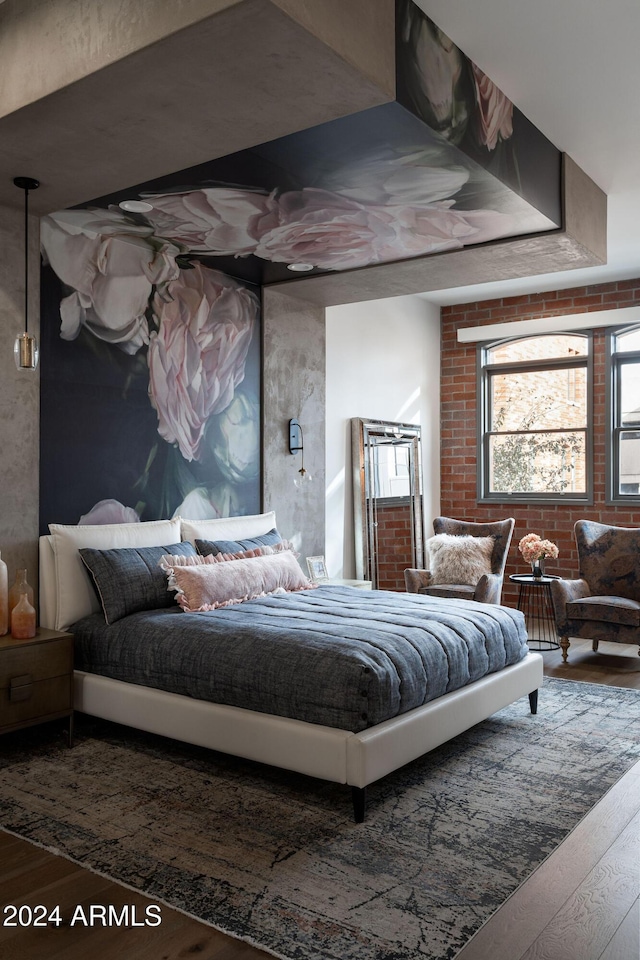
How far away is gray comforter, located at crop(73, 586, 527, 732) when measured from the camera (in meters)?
3.11

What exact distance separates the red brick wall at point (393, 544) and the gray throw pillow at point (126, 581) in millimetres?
3002

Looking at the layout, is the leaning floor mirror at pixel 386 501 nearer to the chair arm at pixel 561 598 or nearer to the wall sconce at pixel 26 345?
the chair arm at pixel 561 598

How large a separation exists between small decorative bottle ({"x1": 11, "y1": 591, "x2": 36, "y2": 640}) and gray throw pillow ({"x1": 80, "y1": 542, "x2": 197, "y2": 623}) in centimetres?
39

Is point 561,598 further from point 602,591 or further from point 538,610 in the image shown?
point 538,610

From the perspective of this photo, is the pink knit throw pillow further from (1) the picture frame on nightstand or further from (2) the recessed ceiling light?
(2) the recessed ceiling light

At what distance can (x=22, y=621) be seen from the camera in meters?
3.67

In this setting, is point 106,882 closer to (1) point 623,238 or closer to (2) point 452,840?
(2) point 452,840

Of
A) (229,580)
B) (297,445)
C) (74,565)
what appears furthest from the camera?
(297,445)

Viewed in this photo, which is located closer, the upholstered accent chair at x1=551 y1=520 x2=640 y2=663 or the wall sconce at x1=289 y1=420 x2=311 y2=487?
the upholstered accent chair at x1=551 y1=520 x2=640 y2=663

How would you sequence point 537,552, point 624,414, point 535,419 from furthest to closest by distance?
point 535,419 → point 624,414 → point 537,552

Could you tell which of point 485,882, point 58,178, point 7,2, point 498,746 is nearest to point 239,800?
point 485,882

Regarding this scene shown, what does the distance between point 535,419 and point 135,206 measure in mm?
4767

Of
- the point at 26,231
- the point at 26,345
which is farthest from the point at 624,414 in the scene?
the point at 26,345

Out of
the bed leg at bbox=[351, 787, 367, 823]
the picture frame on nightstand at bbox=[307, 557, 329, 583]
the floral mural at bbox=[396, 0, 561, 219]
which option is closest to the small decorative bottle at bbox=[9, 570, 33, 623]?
the bed leg at bbox=[351, 787, 367, 823]
